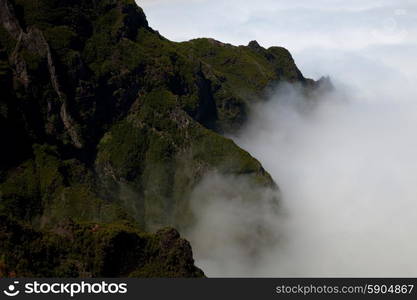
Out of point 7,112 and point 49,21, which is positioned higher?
point 49,21

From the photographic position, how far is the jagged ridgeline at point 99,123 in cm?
12119

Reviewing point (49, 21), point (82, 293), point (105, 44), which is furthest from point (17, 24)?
point (82, 293)

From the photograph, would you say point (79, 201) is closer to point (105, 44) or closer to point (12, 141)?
point (12, 141)

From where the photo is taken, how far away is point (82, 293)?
57.9m

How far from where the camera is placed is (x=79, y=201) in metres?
116

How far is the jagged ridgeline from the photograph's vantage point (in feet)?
398

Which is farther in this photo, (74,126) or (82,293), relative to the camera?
(74,126)

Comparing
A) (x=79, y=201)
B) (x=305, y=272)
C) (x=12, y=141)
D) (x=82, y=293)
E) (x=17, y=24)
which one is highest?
(x=17, y=24)

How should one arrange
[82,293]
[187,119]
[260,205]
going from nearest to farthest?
[82,293], [260,205], [187,119]

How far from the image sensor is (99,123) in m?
142

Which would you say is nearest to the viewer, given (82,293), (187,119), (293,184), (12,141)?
(82,293)

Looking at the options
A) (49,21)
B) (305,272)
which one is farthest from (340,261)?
(49,21)

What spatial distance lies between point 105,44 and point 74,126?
77.9 feet

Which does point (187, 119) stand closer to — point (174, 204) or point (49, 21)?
point (174, 204)
